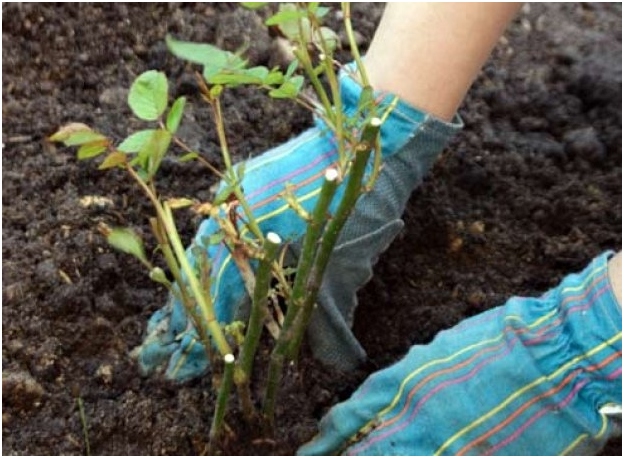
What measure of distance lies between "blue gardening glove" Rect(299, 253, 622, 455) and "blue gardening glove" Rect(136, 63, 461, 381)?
0.12m

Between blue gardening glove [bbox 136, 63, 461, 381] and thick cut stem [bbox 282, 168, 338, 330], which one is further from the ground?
thick cut stem [bbox 282, 168, 338, 330]

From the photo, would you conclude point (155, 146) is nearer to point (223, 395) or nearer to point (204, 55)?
point (204, 55)

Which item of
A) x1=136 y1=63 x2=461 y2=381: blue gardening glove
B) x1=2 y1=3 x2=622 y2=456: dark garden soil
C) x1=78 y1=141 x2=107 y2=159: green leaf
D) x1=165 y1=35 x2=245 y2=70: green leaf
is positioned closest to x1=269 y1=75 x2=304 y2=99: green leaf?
x1=165 y1=35 x2=245 y2=70: green leaf

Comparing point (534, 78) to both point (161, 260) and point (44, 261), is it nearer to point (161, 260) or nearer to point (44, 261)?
point (161, 260)

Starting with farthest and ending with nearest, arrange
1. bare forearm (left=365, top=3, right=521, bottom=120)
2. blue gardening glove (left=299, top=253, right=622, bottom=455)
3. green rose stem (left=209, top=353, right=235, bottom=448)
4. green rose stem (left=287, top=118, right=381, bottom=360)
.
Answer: bare forearm (left=365, top=3, right=521, bottom=120)
blue gardening glove (left=299, top=253, right=622, bottom=455)
green rose stem (left=209, top=353, right=235, bottom=448)
green rose stem (left=287, top=118, right=381, bottom=360)

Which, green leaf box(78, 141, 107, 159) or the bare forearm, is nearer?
green leaf box(78, 141, 107, 159)

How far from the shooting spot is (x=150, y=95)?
31.6 inches

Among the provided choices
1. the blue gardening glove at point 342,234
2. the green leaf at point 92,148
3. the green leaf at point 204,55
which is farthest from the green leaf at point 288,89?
the blue gardening glove at point 342,234

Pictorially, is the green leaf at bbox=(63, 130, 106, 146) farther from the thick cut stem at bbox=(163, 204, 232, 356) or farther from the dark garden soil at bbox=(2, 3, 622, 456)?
the dark garden soil at bbox=(2, 3, 622, 456)

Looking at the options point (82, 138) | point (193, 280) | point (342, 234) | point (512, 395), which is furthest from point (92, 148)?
point (512, 395)

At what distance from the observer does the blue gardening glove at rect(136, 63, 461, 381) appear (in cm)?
111

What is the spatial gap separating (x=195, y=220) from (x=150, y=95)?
461 mm

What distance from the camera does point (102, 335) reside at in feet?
3.69

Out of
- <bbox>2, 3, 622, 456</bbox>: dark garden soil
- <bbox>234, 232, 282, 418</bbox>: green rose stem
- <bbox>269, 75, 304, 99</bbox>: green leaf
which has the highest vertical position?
<bbox>269, 75, 304, 99</bbox>: green leaf
